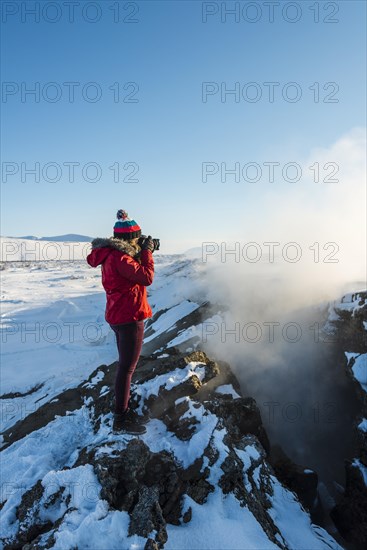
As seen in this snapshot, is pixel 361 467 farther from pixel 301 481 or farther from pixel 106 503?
pixel 106 503

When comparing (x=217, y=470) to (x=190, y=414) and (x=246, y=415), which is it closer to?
(x=190, y=414)

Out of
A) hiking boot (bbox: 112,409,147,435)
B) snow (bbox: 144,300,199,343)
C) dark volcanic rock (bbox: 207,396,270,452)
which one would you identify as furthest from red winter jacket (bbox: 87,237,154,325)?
snow (bbox: 144,300,199,343)

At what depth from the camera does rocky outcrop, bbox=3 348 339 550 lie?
3.93 meters

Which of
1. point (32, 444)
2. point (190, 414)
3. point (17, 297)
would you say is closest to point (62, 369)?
point (32, 444)

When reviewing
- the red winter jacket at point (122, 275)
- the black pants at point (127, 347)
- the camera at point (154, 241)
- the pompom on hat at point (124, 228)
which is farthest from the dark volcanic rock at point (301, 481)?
the pompom on hat at point (124, 228)

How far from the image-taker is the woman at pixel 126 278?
446cm

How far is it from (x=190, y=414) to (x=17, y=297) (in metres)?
43.8

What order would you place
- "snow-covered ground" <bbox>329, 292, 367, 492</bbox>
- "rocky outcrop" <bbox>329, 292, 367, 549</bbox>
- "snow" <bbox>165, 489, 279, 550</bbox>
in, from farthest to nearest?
"snow-covered ground" <bbox>329, 292, 367, 492</bbox> < "rocky outcrop" <bbox>329, 292, 367, 549</bbox> < "snow" <bbox>165, 489, 279, 550</bbox>

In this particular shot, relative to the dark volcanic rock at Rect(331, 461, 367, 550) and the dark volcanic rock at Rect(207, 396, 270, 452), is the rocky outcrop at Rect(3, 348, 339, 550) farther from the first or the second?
the dark volcanic rock at Rect(331, 461, 367, 550)

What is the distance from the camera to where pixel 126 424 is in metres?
5.30

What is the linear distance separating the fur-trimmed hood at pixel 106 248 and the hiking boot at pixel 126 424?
2.44 meters

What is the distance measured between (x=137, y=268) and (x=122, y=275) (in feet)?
0.70

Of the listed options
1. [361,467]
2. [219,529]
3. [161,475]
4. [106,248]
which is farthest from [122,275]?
[361,467]

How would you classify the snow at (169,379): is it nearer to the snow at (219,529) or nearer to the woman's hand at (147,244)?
the snow at (219,529)
